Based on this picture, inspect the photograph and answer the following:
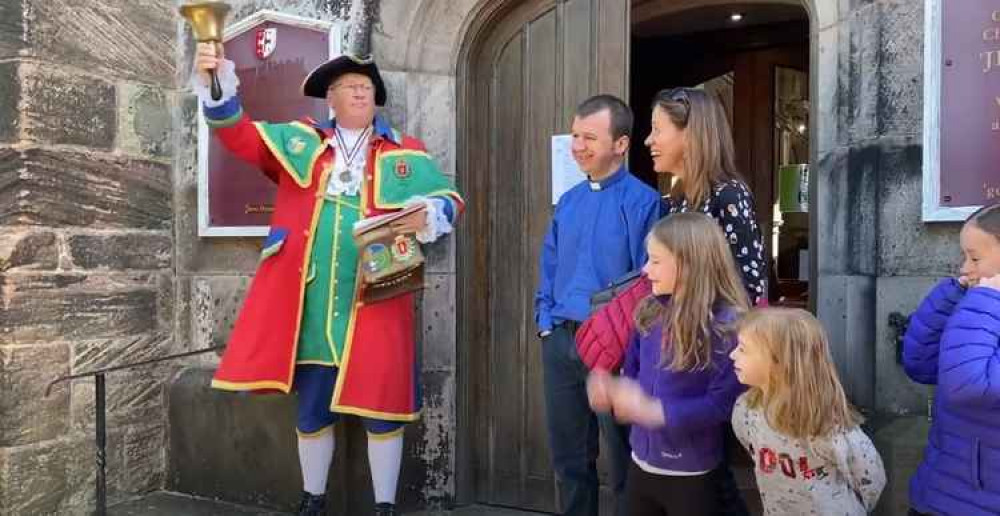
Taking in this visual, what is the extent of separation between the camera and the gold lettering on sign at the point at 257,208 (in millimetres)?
4258

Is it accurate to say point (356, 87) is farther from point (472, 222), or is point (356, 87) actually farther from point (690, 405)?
point (690, 405)

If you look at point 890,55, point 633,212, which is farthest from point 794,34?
point 633,212

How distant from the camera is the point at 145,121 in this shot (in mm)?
4457

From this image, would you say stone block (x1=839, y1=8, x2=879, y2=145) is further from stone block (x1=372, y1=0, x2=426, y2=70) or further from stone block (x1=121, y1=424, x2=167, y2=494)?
stone block (x1=121, y1=424, x2=167, y2=494)

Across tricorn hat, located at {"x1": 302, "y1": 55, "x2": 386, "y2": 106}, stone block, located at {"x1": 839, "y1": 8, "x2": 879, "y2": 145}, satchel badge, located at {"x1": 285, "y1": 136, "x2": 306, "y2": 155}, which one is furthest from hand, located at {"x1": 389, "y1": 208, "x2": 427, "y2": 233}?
stone block, located at {"x1": 839, "y1": 8, "x2": 879, "y2": 145}

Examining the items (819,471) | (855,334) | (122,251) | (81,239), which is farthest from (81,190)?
(819,471)

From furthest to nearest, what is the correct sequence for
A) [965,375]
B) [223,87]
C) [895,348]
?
[223,87]
[895,348]
[965,375]

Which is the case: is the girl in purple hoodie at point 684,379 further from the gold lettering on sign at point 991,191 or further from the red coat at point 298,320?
the red coat at point 298,320

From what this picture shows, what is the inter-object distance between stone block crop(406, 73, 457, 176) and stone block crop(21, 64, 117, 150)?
4.40 feet

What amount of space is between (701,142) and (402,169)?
1226mm

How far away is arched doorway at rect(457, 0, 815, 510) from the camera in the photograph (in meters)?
4.12

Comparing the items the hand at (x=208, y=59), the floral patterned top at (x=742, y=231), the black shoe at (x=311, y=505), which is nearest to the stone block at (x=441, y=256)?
the black shoe at (x=311, y=505)

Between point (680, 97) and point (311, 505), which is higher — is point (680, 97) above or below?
above

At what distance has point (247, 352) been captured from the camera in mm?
3564
